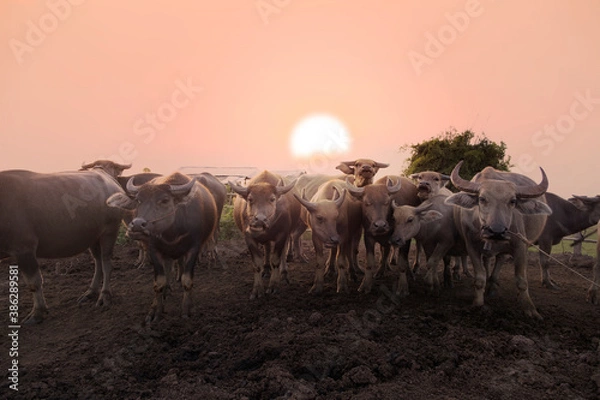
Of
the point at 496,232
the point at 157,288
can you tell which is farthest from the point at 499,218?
the point at 157,288

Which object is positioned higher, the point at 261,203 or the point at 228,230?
the point at 261,203

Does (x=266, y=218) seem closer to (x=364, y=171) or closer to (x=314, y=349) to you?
(x=314, y=349)

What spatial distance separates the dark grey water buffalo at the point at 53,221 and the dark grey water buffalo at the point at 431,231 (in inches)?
198

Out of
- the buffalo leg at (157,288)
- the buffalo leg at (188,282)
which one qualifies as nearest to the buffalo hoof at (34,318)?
the buffalo leg at (157,288)

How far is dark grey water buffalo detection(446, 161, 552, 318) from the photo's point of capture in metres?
4.52

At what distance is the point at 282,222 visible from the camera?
20.7 ft

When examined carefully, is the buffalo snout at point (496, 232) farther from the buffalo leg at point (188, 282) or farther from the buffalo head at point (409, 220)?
the buffalo leg at point (188, 282)

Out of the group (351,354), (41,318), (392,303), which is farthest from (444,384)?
(41,318)

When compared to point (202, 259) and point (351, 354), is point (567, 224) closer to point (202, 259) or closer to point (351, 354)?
point (351, 354)

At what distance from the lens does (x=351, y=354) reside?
378cm

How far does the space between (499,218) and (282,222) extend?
3.39 metres

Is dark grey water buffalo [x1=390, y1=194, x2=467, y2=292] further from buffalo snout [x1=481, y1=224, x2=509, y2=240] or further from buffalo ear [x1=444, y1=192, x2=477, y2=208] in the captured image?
buffalo snout [x1=481, y1=224, x2=509, y2=240]

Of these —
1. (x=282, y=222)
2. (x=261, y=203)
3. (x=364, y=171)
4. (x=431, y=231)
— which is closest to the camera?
(x=261, y=203)

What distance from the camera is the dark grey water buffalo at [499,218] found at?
4.52 meters
